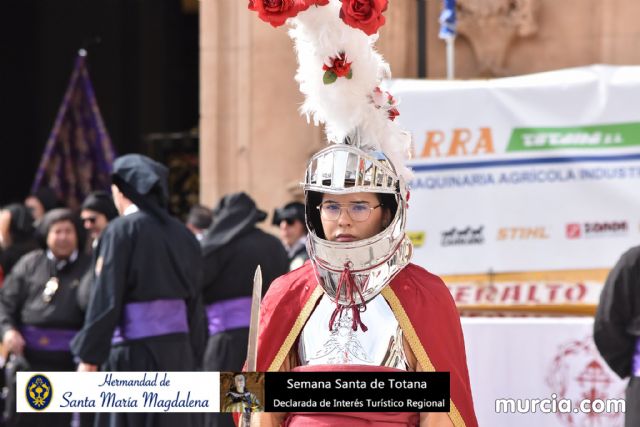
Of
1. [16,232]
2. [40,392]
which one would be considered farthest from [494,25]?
[40,392]

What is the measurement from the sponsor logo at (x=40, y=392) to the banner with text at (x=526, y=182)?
14.9ft

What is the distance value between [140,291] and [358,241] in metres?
3.04

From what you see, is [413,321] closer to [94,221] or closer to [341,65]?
[341,65]

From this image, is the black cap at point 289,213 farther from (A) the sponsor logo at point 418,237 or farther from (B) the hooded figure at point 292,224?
(A) the sponsor logo at point 418,237

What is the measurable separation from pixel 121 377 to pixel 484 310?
4751 mm

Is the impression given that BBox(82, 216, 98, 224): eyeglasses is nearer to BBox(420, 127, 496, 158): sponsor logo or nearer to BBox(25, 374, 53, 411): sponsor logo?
BBox(420, 127, 496, 158): sponsor logo

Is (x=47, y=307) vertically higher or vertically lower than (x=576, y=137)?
lower

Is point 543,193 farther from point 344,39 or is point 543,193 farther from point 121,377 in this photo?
point 121,377

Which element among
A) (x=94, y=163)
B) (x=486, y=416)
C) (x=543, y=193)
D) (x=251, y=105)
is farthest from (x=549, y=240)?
(x=94, y=163)

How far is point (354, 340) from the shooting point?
5.03m

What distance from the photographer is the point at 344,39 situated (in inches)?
203

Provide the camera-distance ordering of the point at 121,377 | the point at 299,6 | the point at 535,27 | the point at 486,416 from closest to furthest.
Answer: the point at 121,377, the point at 299,6, the point at 486,416, the point at 535,27

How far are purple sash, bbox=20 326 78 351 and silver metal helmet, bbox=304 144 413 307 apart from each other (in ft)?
14.4

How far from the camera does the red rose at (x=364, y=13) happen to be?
197 inches
